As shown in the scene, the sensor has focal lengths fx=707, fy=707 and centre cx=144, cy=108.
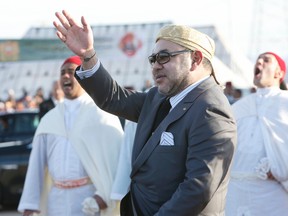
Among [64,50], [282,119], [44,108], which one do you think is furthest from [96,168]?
[64,50]

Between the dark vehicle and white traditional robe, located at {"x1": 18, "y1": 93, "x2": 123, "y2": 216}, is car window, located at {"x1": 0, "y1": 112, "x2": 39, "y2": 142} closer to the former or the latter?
the dark vehicle

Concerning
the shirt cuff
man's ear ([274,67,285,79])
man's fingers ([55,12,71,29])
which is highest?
man's fingers ([55,12,71,29])

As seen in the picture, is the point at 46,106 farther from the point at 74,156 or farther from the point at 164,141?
the point at 164,141

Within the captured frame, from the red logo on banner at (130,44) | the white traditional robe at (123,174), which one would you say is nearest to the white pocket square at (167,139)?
the white traditional robe at (123,174)

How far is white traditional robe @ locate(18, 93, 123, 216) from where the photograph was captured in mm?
5906

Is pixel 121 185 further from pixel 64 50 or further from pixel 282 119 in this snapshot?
pixel 64 50

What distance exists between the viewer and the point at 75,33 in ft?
12.9

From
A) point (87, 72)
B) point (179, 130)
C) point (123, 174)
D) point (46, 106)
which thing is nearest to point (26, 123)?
point (46, 106)

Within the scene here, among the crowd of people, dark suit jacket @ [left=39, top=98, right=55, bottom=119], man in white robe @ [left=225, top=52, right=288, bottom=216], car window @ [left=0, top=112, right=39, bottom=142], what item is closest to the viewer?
the crowd of people

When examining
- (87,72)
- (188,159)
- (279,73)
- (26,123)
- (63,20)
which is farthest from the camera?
(26,123)

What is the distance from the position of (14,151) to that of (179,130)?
8.66m

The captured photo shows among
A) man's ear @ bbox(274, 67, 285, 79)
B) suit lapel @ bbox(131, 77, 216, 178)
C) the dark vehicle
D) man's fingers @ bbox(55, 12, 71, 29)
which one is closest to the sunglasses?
suit lapel @ bbox(131, 77, 216, 178)

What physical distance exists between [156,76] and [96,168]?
234 centimetres

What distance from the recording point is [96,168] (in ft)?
19.6
